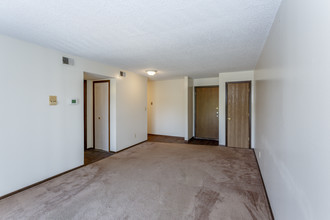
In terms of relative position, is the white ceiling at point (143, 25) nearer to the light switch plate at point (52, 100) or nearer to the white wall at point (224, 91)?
the light switch plate at point (52, 100)

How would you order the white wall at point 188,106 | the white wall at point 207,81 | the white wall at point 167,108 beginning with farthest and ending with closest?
the white wall at point 167,108, the white wall at point 207,81, the white wall at point 188,106

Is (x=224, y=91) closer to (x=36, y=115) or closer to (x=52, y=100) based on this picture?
(x=52, y=100)

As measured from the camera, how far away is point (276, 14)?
76.5 inches

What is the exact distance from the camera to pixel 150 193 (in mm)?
2584

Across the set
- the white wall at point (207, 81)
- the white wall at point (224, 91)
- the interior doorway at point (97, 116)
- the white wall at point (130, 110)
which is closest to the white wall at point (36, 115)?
the interior doorway at point (97, 116)

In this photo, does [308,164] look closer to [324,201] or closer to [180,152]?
[324,201]

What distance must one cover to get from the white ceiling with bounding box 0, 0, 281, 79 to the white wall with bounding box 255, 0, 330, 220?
600 mm

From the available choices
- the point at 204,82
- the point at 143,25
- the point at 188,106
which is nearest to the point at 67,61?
the point at 143,25

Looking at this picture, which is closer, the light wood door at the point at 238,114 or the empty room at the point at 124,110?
the empty room at the point at 124,110

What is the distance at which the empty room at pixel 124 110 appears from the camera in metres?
1.18

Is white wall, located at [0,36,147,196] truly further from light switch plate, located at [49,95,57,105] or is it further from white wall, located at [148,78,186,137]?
white wall, located at [148,78,186,137]

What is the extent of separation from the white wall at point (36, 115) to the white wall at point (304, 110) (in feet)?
11.9

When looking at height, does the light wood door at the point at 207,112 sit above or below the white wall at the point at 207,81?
below

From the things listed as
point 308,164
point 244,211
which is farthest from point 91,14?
point 244,211
